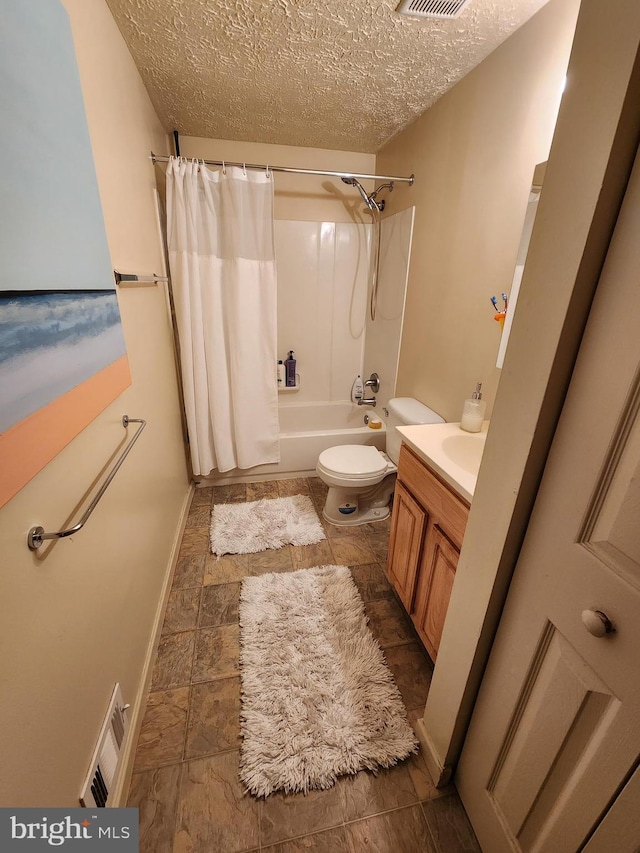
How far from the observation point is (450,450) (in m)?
1.38

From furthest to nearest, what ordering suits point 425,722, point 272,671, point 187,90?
point 187,90
point 272,671
point 425,722

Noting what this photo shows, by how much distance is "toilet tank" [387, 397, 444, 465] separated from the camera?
190 centimetres

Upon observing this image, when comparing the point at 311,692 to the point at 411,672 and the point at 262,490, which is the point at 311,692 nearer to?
the point at 411,672

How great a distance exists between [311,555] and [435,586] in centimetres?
86

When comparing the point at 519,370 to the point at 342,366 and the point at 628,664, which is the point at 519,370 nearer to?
the point at 628,664

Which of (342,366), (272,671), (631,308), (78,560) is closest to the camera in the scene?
(631,308)

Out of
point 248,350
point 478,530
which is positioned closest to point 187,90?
point 248,350

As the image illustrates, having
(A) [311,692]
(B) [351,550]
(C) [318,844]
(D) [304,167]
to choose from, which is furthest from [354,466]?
(D) [304,167]

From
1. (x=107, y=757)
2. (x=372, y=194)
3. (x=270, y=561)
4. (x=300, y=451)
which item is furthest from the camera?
(x=300, y=451)

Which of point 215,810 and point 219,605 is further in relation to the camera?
point 219,605

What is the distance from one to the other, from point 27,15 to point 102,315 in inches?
22.3

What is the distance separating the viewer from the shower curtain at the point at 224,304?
199 cm

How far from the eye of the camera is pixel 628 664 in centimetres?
54

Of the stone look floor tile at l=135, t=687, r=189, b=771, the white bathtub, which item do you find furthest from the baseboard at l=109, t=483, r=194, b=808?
the white bathtub
